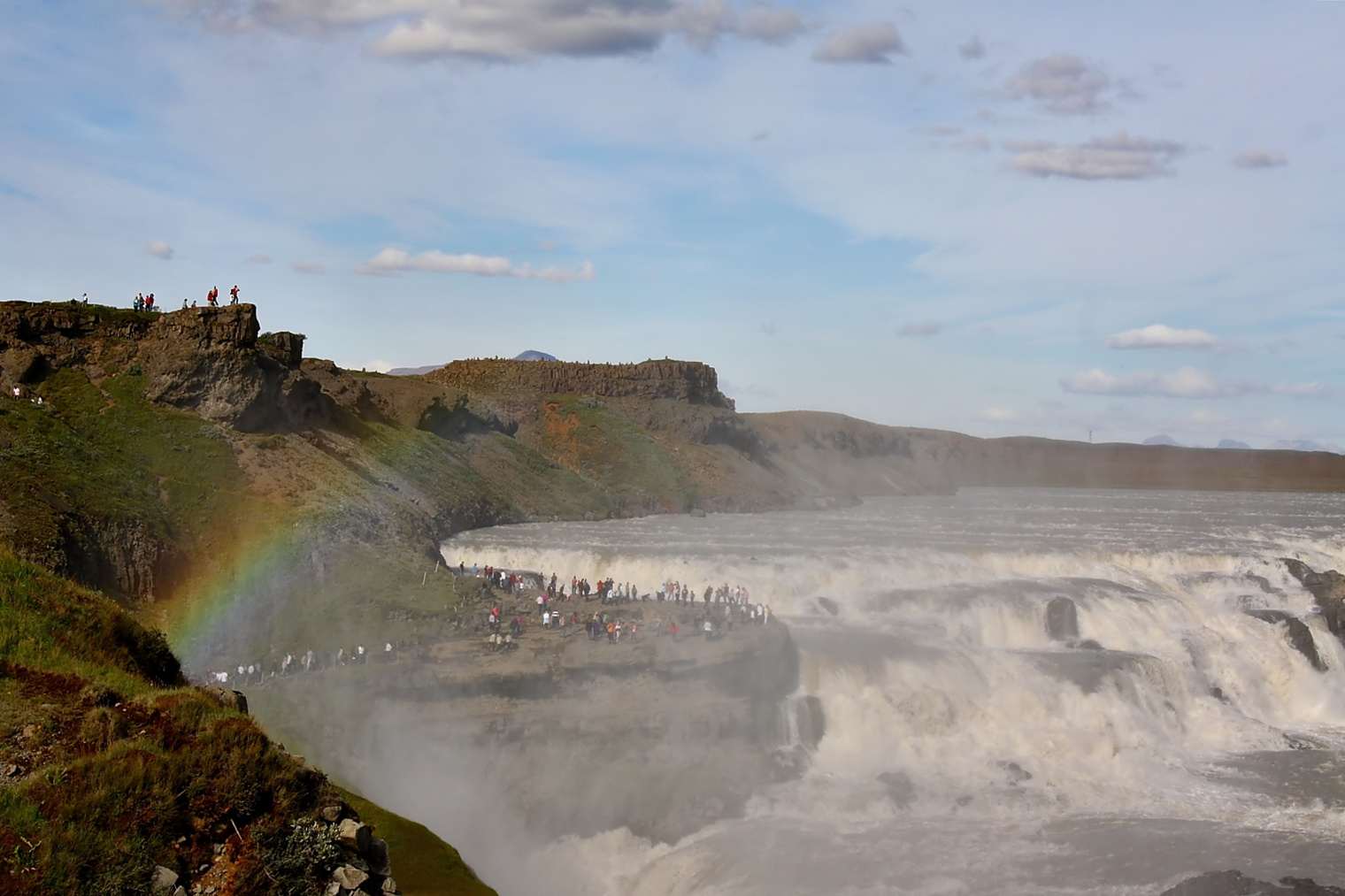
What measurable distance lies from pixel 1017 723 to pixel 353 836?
24.0 metres

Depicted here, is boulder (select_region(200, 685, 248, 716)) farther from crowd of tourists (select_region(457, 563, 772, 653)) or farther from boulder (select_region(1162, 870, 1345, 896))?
boulder (select_region(1162, 870, 1345, 896))

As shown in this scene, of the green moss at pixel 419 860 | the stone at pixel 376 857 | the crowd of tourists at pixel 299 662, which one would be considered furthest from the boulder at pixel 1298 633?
the stone at pixel 376 857

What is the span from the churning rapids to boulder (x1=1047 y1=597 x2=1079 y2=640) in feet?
0.43

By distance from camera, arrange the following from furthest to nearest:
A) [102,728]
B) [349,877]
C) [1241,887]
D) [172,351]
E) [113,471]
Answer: [172,351] → [113,471] → [1241,887] → [102,728] → [349,877]

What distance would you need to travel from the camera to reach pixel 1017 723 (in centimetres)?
3048

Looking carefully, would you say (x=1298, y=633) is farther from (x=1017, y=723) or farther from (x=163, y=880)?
(x=163, y=880)

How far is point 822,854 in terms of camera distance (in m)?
23.1

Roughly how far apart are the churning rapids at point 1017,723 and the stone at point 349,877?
13.2 metres

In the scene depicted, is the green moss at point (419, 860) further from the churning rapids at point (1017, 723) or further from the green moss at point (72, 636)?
the churning rapids at point (1017, 723)

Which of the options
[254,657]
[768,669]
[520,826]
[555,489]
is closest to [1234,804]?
[768,669]

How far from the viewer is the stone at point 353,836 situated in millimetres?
10461

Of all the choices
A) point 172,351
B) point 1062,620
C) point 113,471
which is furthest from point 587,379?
point 1062,620

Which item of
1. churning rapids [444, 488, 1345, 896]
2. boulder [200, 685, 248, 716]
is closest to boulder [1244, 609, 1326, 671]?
churning rapids [444, 488, 1345, 896]

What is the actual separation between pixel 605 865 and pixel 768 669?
8005 mm
